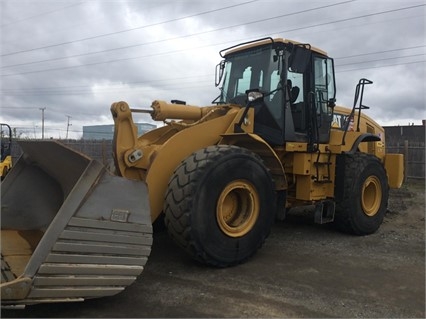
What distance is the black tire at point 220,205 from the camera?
441 centimetres

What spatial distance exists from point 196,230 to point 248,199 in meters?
0.89

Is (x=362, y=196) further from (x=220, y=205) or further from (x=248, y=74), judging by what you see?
(x=220, y=205)

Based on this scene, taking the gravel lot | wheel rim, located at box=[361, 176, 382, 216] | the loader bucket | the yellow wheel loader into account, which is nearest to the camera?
the loader bucket

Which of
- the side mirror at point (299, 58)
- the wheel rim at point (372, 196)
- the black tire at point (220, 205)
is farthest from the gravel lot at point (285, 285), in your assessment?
the side mirror at point (299, 58)

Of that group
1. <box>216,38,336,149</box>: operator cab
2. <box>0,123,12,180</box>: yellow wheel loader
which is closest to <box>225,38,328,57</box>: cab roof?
<box>216,38,336,149</box>: operator cab

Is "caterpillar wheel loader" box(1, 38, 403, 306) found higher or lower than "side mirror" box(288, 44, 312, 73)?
lower

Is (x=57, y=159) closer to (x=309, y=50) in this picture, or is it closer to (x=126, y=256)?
(x=126, y=256)

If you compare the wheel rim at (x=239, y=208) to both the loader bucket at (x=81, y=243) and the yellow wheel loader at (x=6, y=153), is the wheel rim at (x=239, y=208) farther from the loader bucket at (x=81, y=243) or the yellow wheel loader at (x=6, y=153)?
the yellow wheel loader at (x=6, y=153)

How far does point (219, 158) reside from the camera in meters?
4.65

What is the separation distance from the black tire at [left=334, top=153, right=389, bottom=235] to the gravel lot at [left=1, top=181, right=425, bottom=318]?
33 cm

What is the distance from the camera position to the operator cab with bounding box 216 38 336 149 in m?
5.94

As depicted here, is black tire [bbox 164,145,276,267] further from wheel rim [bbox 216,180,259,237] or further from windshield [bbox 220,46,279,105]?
windshield [bbox 220,46,279,105]

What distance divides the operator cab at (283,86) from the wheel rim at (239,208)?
1.16 m

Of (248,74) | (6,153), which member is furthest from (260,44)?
(6,153)
